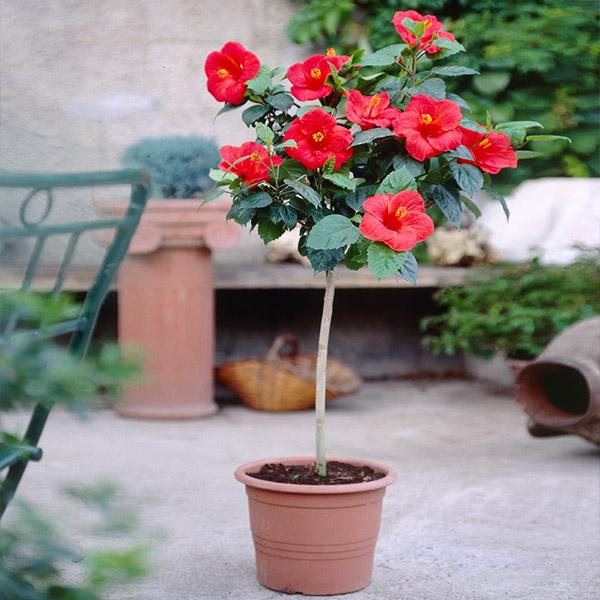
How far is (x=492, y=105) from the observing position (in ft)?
18.7

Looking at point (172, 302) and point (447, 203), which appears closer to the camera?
point (447, 203)

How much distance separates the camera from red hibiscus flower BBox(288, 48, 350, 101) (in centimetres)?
A: 214

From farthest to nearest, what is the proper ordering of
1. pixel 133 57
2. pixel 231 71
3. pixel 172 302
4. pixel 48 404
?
pixel 133 57
pixel 172 302
pixel 231 71
pixel 48 404

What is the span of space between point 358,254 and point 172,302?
8.42 ft

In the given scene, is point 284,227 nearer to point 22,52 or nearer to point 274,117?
point 274,117

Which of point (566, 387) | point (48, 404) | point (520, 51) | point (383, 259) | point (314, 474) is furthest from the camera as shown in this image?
point (520, 51)

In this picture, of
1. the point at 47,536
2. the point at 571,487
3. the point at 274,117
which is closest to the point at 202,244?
the point at 571,487

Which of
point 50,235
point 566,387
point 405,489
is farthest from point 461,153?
point 566,387

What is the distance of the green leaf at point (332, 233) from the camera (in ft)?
6.51

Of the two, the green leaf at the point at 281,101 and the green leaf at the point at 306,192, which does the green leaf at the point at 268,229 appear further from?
the green leaf at the point at 281,101

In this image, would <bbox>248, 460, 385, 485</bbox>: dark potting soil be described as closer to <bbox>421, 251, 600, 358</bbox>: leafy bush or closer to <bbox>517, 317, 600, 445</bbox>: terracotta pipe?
<bbox>517, 317, 600, 445</bbox>: terracotta pipe

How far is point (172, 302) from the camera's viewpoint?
456 centimetres

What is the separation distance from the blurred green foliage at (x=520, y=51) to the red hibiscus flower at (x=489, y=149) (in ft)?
11.6

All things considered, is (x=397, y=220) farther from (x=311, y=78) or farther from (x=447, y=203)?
(x=311, y=78)
